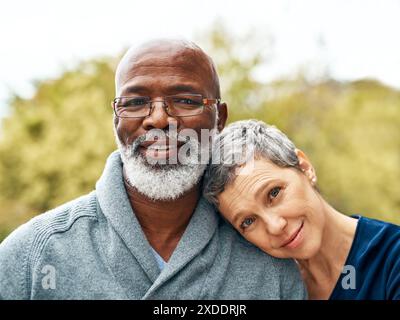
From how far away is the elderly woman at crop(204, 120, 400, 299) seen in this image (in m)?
2.41

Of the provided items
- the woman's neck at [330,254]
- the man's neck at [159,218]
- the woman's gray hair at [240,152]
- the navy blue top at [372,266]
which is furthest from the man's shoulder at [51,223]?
the navy blue top at [372,266]

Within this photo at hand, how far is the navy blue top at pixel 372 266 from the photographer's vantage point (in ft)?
7.98

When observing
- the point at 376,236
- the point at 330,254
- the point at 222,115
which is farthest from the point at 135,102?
the point at 376,236

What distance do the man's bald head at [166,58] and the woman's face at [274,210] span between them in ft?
1.61

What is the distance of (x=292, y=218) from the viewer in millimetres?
2420

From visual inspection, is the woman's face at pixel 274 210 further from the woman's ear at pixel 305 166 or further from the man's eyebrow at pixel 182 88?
the man's eyebrow at pixel 182 88

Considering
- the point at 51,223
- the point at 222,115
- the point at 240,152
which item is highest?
the point at 222,115

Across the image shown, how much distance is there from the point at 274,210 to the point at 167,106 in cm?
68

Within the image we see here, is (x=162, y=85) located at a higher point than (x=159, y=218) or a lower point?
higher

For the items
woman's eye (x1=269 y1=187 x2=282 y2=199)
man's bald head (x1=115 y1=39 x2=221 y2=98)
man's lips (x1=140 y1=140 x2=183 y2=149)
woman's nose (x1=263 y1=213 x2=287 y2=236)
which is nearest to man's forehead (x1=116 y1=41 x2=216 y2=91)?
man's bald head (x1=115 y1=39 x2=221 y2=98)

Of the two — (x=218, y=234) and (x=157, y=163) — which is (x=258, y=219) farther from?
(x=157, y=163)

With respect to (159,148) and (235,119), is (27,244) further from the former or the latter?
(235,119)
